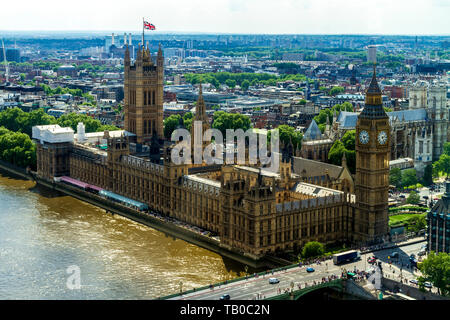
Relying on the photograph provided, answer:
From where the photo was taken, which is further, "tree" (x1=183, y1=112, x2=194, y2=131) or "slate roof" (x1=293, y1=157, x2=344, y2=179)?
"tree" (x1=183, y1=112, x2=194, y2=131)

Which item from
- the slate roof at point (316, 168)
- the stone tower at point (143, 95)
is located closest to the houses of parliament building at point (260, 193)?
the slate roof at point (316, 168)

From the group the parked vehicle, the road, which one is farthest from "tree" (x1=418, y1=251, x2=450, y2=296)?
the parked vehicle

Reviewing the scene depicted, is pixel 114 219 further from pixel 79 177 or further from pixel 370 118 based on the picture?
pixel 370 118

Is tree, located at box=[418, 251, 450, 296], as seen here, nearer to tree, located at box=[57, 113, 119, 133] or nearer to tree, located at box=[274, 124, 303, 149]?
tree, located at box=[274, 124, 303, 149]

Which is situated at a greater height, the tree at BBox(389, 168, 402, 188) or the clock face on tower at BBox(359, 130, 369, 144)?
the clock face on tower at BBox(359, 130, 369, 144)

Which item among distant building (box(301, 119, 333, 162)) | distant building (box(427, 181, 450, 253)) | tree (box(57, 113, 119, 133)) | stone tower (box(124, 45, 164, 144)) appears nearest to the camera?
distant building (box(427, 181, 450, 253))

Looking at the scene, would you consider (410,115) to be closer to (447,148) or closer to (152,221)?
(447,148)
